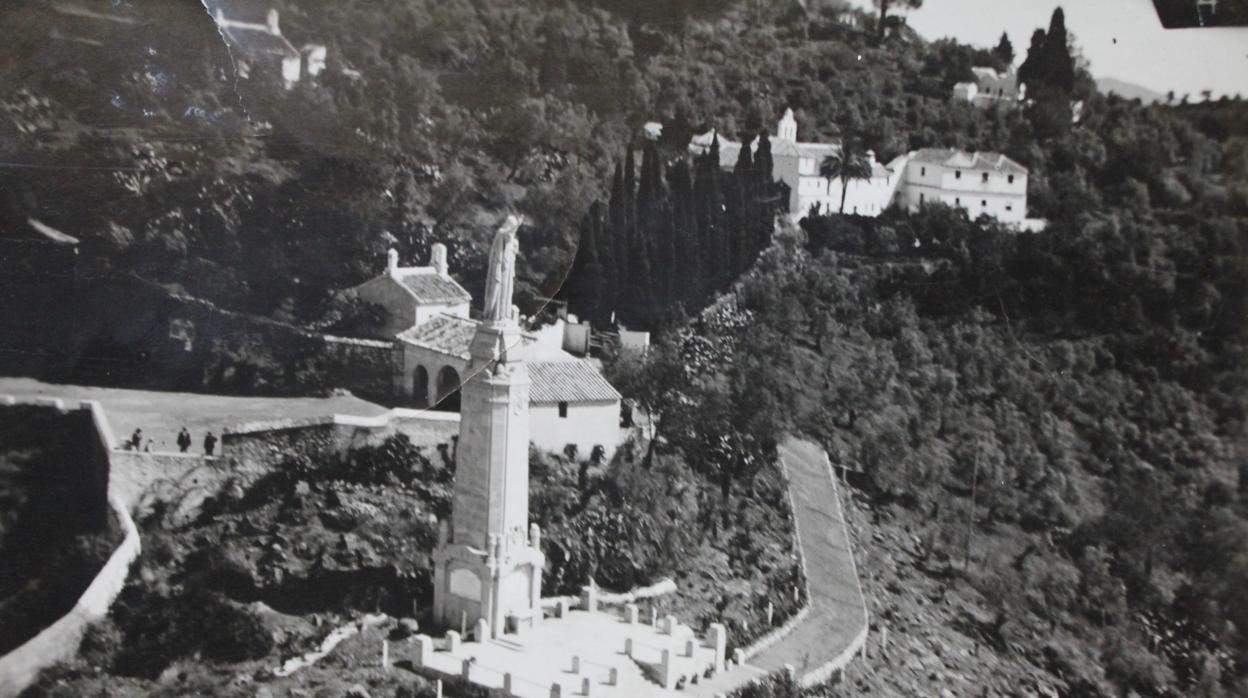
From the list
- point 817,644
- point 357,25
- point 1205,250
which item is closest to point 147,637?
point 357,25

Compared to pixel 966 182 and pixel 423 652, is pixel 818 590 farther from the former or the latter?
pixel 966 182

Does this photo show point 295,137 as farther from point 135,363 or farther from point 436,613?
point 436,613

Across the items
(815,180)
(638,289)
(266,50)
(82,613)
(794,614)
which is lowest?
(794,614)

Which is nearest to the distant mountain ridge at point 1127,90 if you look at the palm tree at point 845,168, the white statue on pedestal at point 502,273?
the palm tree at point 845,168

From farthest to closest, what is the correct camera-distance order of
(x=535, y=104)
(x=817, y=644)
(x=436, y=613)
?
(x=817, y=644), (x=436, y=613), (x=535, y=104)

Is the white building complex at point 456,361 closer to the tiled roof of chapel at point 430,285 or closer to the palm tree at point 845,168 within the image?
the tiled roof of chapel at point 430,285

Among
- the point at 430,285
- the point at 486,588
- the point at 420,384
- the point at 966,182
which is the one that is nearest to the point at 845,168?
the point at 966,182

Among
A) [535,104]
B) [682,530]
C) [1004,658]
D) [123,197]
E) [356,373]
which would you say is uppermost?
[535,104]

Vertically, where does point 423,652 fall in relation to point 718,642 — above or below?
above
